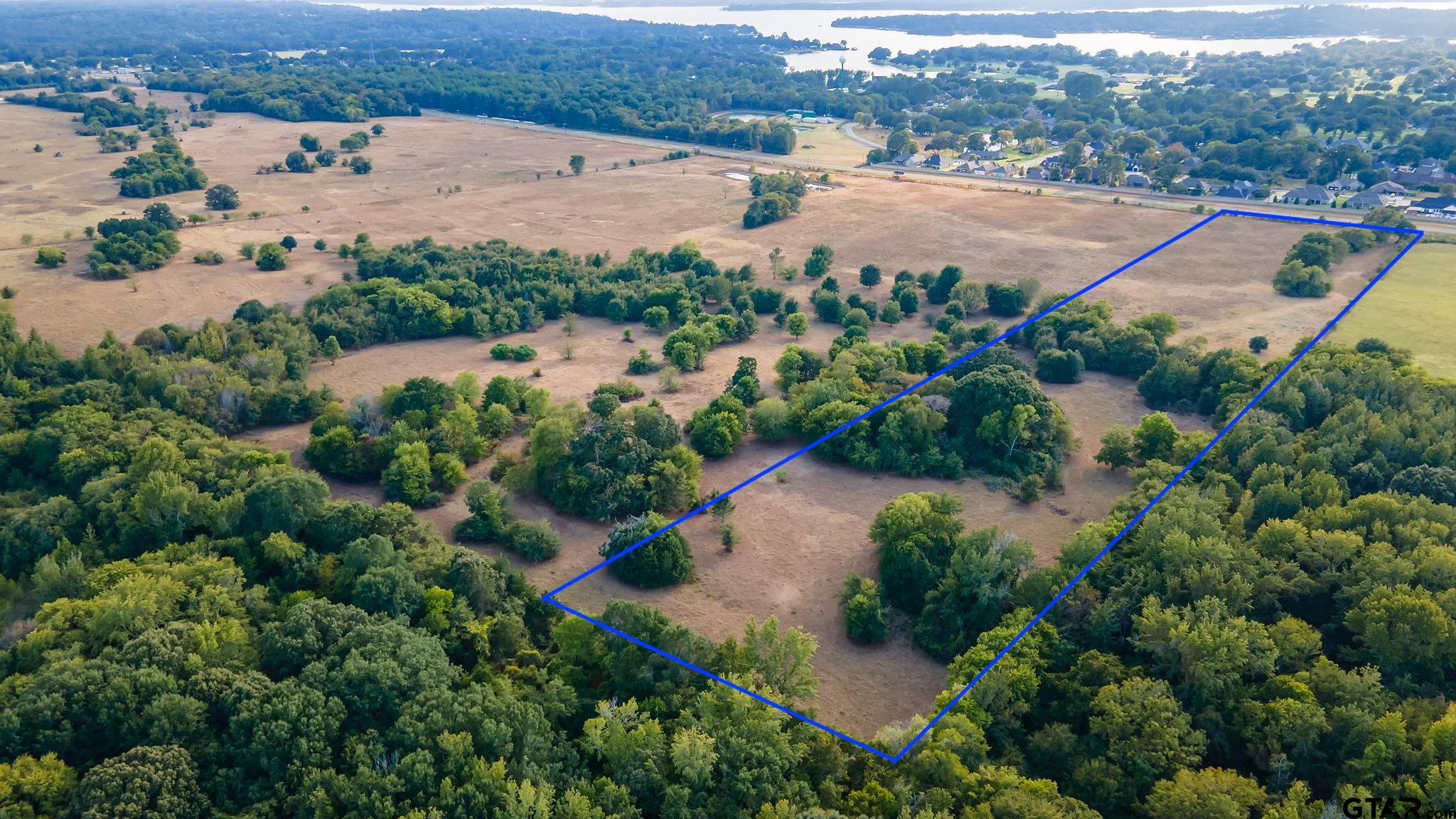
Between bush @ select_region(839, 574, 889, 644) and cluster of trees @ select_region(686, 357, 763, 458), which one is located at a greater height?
cluster of trees @ select_region(686, 357, 763, 458)

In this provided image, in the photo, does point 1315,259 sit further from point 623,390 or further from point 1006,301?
point 623,390

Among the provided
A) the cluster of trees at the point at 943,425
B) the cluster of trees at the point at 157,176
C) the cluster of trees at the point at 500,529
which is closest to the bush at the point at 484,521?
the cluster of trees at the point at 500,529

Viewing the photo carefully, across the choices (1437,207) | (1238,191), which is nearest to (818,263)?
(1238,191)

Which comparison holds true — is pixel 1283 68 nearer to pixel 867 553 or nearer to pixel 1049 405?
pixel 1049 405

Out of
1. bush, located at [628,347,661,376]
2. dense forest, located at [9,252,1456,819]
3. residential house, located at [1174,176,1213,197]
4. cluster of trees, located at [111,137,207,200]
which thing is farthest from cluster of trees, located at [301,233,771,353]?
residential house, located at [1174,176,1213,197]

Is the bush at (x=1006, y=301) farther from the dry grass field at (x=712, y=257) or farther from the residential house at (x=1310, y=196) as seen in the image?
the residential house at (x=1310, y=196)

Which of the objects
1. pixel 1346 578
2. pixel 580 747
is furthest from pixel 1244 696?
pixel 580 747

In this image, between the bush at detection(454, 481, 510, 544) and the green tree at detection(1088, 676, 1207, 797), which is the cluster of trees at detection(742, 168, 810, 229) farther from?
the green tree at detection(1088, 676, 1207, 797)
